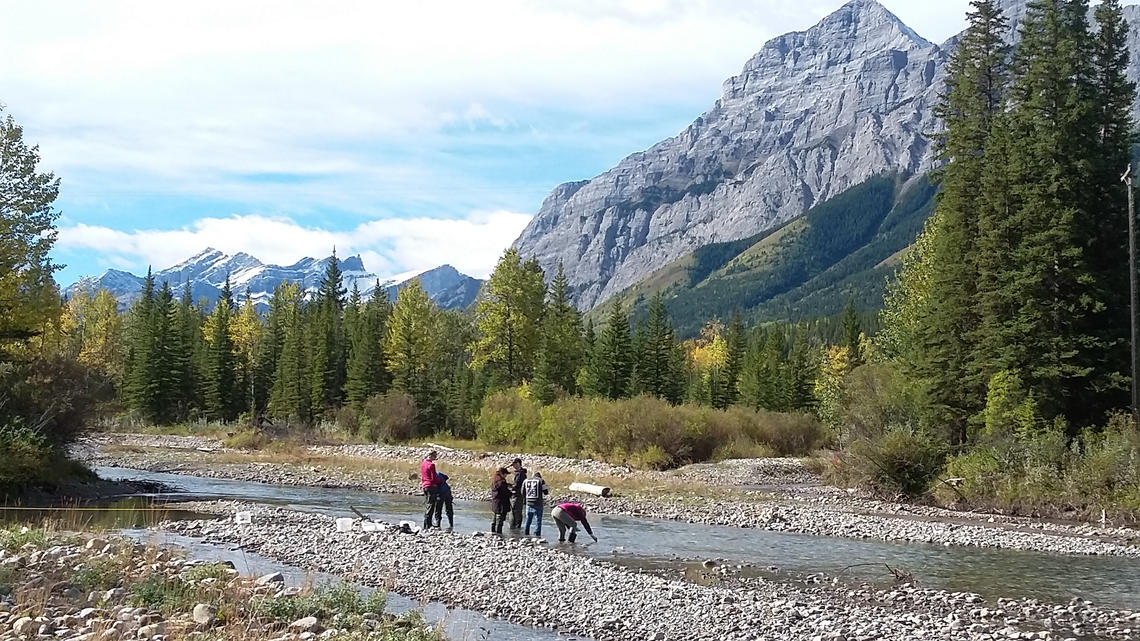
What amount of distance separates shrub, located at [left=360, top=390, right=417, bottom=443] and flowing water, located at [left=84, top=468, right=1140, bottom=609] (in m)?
34.3

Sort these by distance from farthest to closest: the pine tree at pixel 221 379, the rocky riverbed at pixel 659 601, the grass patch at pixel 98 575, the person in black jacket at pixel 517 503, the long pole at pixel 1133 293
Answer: the pine tree at pixel 221 379 < the long pole at pixel 1133 293 < the person in black jacket at pixel 517 503 < the rocky riverbed at pixel 659 601 < the grass patch at pixel 98 575

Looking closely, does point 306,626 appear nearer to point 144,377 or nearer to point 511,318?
point 511,318

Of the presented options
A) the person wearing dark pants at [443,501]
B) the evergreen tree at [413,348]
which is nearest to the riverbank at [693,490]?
the person wearing dark pants at [443,501]

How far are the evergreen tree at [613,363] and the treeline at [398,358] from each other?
0.10 metres

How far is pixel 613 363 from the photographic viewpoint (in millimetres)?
64812

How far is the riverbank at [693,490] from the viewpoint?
1016 inches

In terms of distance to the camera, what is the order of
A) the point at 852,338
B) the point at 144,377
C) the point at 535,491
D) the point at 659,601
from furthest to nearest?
the point at 144,377
the point at 852,338
the point at 535,491
the point at 659,601

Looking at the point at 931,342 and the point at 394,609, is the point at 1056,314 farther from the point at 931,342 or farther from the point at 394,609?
the point at 394,609

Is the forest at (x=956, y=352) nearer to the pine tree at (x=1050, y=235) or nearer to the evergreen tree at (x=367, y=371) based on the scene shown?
the pine tree at (x=1050, y=235)

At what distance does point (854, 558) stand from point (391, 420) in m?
47.3

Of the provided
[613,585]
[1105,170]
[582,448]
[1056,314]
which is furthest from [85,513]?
[1105,170]

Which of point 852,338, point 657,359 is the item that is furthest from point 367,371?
point 852,338

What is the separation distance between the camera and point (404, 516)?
96.8 feet

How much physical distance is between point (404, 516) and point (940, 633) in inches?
735
